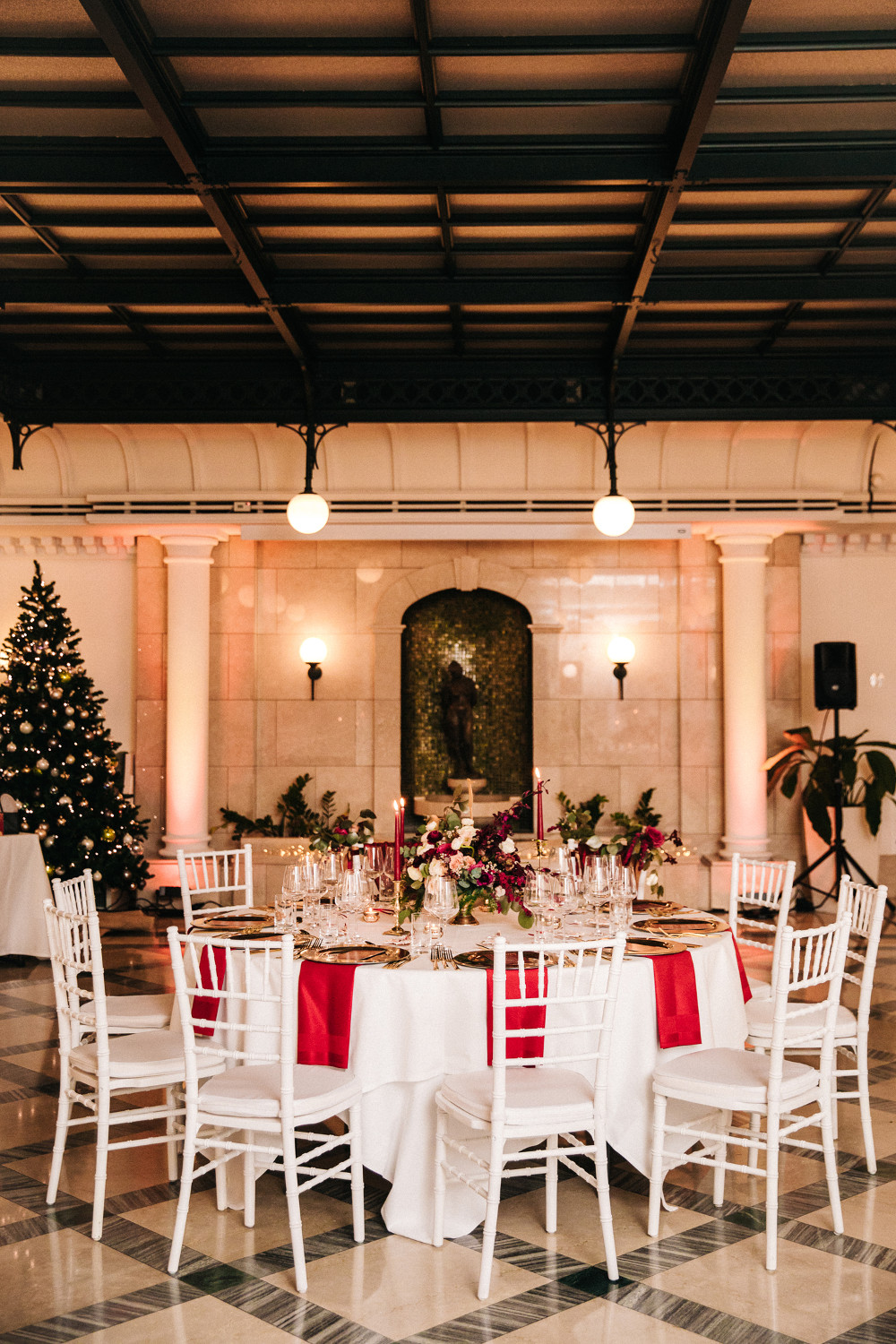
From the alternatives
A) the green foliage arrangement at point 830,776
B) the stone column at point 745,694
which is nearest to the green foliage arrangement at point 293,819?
the stone column at point 745,694

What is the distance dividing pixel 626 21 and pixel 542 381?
393 cm

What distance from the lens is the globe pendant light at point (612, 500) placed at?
24.2 ft

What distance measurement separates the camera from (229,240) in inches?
223

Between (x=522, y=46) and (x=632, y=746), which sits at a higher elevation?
(x=522, y=46)

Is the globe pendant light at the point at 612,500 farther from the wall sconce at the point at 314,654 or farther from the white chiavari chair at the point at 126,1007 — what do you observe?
the white chiavari chair at the point at 126,1007

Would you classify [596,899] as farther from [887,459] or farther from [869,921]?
[887,459]

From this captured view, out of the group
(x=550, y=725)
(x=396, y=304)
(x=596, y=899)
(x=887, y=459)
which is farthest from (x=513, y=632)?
(x=596, y=899)

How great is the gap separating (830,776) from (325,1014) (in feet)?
21.5

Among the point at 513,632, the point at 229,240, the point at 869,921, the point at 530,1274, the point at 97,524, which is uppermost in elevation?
the point at 229,240

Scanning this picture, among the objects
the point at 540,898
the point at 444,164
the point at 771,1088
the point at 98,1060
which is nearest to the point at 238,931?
the point at 98,1060

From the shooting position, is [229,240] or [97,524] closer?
[229,240]

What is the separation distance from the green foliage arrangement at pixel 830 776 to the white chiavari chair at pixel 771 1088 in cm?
563

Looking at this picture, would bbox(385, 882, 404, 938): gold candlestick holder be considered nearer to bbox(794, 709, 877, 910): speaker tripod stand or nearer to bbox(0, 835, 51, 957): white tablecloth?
bbox(0, 835, 51, 957): white tablecloth

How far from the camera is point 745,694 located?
9.74m
